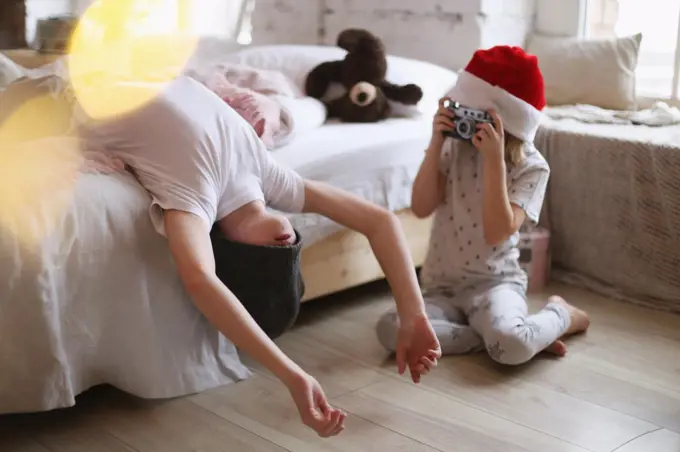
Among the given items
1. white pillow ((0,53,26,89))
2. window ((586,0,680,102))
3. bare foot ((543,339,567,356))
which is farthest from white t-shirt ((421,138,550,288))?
window ((586,0,680,102))

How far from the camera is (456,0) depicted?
2.88 metres

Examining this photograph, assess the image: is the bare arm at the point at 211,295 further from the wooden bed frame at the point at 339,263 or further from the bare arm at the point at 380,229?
the wooden bed frame at the point at 339,263

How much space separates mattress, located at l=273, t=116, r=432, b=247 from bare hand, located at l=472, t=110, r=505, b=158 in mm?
362

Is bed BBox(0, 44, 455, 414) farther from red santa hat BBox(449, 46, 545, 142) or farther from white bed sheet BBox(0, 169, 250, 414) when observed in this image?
red santa hat BBox(449, 46, 545, 142)

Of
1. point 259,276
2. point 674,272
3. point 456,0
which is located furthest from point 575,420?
point 456,0

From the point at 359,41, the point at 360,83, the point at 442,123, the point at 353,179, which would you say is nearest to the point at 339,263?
the point at 353,179

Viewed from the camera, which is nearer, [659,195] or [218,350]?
[218,350]

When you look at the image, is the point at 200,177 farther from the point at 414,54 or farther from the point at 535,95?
the point at 414,54

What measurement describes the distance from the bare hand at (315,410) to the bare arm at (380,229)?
0.36 meters

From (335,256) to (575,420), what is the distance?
0.70 meters

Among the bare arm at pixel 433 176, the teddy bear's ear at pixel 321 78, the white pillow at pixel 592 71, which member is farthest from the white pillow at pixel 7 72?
the white pillow at pixel 592 71

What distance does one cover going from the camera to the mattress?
6.40 feet

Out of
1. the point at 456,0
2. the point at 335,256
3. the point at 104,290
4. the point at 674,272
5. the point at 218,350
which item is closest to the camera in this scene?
the point at 104,290

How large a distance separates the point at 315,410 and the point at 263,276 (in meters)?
0.38
